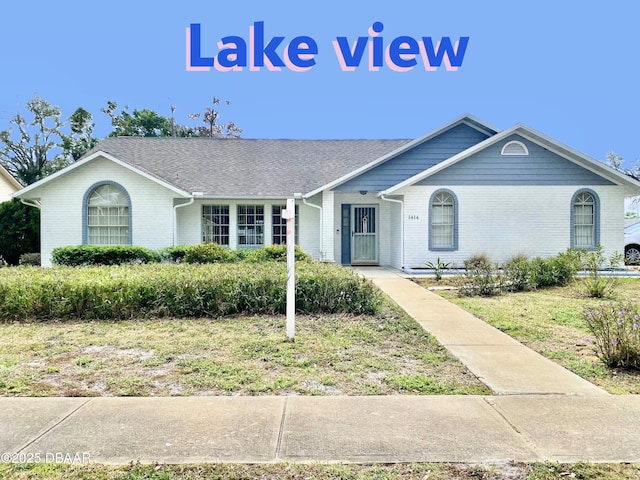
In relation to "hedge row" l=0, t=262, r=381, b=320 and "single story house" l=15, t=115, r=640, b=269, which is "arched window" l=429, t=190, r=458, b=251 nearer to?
"single story house" l=15, t=115, r=640, b=269

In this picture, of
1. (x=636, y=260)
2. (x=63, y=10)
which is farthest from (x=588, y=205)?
(x=63, y=10)

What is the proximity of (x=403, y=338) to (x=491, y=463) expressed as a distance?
11.8 ft

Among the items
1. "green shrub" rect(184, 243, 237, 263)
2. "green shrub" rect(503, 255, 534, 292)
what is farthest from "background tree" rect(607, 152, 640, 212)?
"green shrub" rect(184, 243, 237, 263)

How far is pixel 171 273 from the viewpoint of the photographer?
30.6 feet

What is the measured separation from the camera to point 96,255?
1485cm

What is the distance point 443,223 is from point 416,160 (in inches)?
112

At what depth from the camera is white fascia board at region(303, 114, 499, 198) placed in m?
16.5

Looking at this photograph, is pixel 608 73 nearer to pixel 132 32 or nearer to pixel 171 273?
pixel 132 32

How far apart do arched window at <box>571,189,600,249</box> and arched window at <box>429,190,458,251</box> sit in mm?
4093

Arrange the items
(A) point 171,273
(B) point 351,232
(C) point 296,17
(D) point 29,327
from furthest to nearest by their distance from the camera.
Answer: (B) point 351,232
(C) point 296,17
(A) point 171,273
(D) point 29,327

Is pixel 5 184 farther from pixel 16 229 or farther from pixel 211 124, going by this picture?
pixel 211 124

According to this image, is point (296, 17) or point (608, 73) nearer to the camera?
point (296, 17)

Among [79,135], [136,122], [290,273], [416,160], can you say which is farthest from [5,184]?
[290,273]

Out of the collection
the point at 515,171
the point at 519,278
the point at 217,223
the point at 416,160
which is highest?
the point at 416,160
